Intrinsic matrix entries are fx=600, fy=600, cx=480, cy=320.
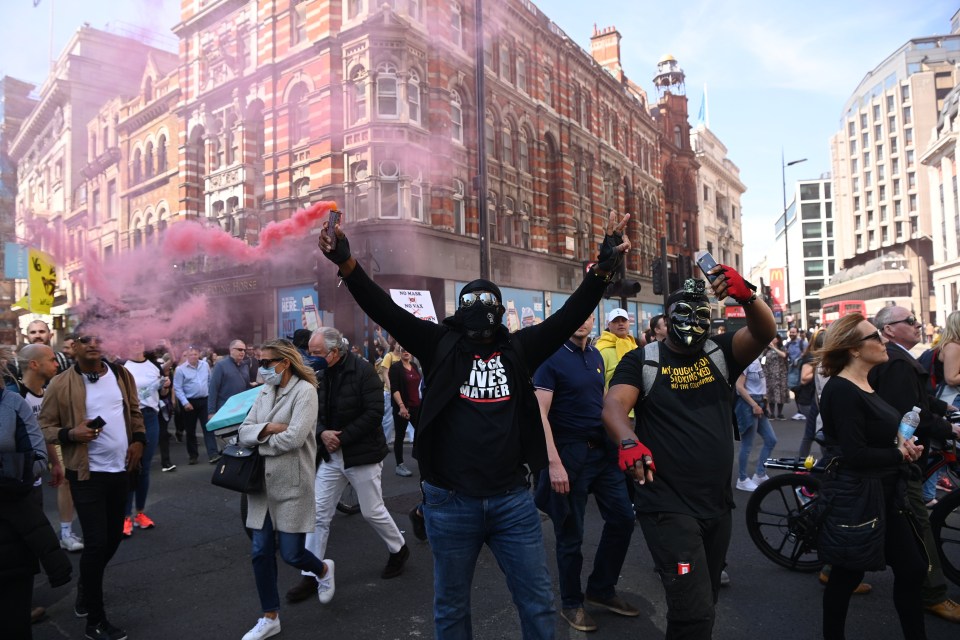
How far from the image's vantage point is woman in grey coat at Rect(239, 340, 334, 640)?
3.59 meters

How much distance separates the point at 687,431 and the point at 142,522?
5.48m

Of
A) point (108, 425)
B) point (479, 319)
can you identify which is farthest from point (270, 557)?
point (479, 319)

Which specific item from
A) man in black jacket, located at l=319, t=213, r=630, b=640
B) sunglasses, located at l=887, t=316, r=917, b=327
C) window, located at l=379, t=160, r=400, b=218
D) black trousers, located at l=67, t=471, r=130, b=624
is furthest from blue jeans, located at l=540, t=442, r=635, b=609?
window, located at l=379, t=160, r=400, b=218

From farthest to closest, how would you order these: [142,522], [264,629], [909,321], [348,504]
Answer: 1. [348,504]
2. [142,522]
3. [909,321]
4. [264,629]

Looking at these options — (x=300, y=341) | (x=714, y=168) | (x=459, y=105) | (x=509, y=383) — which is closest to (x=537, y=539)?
(x=509, y=383)

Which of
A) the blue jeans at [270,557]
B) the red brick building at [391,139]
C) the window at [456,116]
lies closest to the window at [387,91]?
the red brick building at [391,139]

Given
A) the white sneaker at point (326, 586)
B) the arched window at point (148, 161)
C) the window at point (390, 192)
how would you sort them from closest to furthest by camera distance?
1. the white sneaker at point (326, 586)
2. the window at point (390, 192)
3. the arched window at point (148, 161)

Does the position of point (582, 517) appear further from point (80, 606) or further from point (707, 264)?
point (80, 606)

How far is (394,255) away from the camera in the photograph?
20078 millimetres

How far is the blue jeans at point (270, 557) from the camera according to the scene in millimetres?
3562

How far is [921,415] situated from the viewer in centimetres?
361

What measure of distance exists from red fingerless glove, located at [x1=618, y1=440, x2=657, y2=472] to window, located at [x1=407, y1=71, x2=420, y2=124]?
782 inches

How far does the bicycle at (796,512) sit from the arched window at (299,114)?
20982 millimetres

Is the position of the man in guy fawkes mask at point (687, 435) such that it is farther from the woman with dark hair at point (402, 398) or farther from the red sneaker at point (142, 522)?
the woman with dark hair at point (402, 398)
